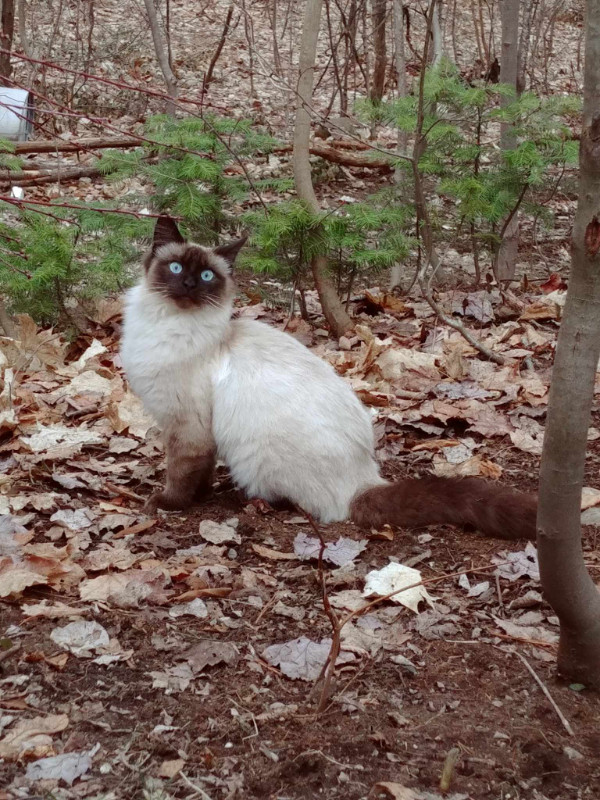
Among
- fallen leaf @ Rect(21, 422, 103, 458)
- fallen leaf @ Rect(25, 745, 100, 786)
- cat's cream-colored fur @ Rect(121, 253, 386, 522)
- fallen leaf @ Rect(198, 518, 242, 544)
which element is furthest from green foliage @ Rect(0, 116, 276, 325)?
fallen leaf @ Rect(25, 745, 100, 786)

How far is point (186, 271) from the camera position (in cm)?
434

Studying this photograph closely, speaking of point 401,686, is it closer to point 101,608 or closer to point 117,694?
point 117,694

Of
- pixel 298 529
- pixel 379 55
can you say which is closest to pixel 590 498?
pixel 298 529

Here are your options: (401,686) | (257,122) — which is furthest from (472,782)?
(257,122)

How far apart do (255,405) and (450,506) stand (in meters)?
1.09

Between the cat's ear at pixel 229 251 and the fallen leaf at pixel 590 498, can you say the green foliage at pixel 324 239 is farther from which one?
the fallen leaf at pixel 590 498

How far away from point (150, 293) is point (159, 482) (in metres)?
1.04

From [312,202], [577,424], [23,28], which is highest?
[23,28]

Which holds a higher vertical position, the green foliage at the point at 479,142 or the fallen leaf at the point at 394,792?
the green foliage at the point at 479,142

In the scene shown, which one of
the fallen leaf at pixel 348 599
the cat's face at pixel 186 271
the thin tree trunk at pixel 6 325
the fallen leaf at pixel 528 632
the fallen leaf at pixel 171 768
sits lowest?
the fallen leaf at pixel 171 768

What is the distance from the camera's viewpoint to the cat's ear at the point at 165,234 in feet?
14.6

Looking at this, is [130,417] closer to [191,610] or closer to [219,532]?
[219,532]

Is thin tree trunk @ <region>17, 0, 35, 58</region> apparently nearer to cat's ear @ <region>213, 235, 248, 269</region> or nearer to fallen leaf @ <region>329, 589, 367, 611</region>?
cat's ear @ <region>213, 235, 248, 269</region>

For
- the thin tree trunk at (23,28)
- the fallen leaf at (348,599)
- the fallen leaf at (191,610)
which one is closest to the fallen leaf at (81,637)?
the fallen leaf at (191,610)
